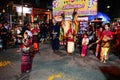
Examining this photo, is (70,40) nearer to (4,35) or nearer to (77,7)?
(4,35)

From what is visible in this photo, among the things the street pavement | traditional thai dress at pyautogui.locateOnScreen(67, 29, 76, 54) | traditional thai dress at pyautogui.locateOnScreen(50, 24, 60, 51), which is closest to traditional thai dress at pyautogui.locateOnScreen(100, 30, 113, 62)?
the street pavement

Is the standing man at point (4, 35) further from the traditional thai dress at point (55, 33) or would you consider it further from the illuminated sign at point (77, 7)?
the illuminated sign at point (77, 7)

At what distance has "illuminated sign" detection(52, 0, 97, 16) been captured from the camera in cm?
1672

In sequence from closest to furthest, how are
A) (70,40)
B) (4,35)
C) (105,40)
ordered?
(105,40) → (70,40) → (4,35)

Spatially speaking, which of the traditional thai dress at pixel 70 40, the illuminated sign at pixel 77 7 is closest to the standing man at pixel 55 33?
the traditional thai dress at pixel 70 40

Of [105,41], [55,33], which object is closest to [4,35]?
[55,33]

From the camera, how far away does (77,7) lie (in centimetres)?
1830

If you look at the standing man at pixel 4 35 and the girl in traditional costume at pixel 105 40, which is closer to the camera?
the girl in traditional costume at pixel 105 40

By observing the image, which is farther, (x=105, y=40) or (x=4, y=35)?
(x=4, y=35)

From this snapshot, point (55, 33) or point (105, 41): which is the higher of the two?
point (55, 33)

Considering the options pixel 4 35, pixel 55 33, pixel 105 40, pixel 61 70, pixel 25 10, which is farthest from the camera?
pixel 25 10

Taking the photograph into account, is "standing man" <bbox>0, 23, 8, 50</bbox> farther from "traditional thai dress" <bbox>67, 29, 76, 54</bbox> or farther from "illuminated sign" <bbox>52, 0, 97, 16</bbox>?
"illuminated sign" <bbox>52, 0, 97, 16</bbox>

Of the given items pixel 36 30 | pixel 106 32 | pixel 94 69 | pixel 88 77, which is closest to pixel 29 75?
pixel 88 77

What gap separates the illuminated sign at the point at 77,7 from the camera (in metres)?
16.7
